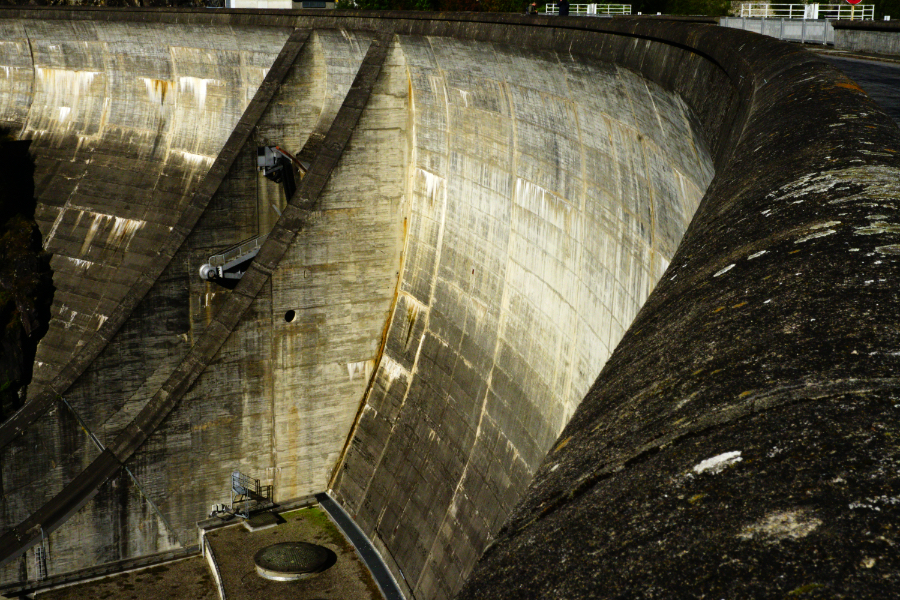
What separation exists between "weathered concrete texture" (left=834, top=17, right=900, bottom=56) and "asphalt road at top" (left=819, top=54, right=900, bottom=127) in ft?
4.76

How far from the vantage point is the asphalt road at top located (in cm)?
573

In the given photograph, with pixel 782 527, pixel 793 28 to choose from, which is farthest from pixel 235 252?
pixel 782 527

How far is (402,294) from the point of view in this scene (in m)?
12.7

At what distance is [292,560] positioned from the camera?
10930 mm

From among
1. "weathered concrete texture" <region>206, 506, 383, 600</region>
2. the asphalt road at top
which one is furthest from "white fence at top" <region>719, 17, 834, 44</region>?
Result: "weathered concrete texture" <region>206, 506, 383, 600</region>

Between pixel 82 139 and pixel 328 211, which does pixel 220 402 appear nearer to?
pixel 328 211

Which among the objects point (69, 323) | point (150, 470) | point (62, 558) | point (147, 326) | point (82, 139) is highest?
point (82, 139)

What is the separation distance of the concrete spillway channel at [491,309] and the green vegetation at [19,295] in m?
0.40

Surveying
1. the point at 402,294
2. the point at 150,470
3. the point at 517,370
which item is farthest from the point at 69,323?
the point at 517,370

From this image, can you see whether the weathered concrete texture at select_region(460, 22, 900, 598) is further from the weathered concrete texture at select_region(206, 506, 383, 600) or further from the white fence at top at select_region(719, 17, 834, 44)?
the white fence at top at select_region(719, 17, 834, 44)

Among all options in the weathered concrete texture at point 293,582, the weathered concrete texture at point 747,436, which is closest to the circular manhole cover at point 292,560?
the weathered concrete texture at point 293,582

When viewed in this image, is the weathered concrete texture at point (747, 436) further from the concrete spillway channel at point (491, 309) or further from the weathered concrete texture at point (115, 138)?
the weathered concrete texture at point (115, 138)

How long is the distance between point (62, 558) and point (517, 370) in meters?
6.25

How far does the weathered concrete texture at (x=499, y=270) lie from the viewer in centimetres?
767
